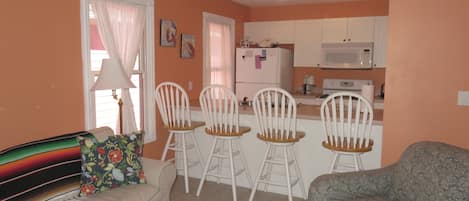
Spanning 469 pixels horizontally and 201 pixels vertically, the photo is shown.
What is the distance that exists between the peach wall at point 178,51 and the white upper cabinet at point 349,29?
166cm

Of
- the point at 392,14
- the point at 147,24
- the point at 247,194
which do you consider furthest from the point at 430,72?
the point at 147,24

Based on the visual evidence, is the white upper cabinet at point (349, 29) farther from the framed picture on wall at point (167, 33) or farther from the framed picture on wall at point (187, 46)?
the framed picture on wall at point (167, 33)

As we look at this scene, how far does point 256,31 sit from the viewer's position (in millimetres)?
6078

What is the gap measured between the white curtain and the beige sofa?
0.86 metres

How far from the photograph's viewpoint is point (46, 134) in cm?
297

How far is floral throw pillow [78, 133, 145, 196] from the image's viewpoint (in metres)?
2.49

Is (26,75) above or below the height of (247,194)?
above

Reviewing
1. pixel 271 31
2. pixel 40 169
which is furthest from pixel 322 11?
pixel 40 169

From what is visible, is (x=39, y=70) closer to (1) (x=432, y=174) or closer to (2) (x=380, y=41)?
(1) (x=432, y=174)

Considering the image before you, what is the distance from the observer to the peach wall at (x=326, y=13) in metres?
5.52

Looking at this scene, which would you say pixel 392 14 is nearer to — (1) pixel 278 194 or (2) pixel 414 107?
(2) pixel 414 107

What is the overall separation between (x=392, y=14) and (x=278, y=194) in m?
1.97

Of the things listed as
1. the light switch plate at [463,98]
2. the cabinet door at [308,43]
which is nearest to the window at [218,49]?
the cabinet door at [308,43]

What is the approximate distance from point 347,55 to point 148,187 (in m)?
3.84
